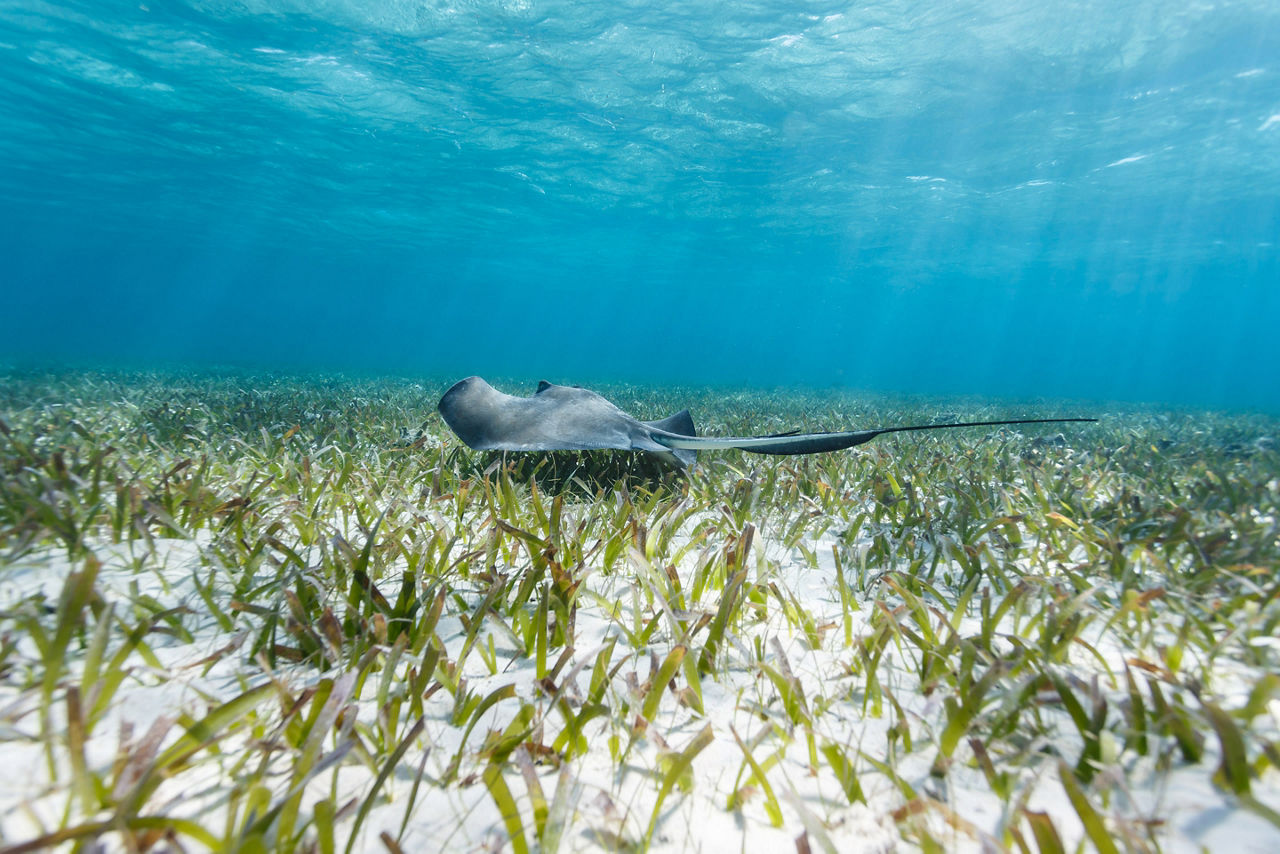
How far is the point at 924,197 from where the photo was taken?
26.5 m

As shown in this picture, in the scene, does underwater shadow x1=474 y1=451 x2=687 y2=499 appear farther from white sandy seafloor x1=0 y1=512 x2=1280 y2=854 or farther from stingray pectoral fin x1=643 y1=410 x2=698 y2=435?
white sandy seafloor x1=0 y1=512 x2=1280 y2=854

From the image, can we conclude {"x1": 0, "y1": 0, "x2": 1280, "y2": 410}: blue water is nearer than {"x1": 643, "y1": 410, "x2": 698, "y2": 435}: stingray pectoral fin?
No

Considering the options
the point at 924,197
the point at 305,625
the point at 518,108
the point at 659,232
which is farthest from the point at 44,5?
the point at 924,197

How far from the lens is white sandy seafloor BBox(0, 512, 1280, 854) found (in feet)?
3.23

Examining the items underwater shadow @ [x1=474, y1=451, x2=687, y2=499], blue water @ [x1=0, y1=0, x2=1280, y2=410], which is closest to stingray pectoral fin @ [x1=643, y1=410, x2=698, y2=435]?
underwater shadow @ [x1=474, y1=451, x2=687, y2=499]

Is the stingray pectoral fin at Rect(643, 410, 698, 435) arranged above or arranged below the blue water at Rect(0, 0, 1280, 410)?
below

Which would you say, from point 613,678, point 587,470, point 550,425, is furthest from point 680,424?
point 613,678

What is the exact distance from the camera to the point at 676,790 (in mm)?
1152

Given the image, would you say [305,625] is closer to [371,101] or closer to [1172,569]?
[1172,569]

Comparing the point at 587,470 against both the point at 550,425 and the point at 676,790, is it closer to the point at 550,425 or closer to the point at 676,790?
the point at 550,425

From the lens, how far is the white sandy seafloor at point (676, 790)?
985 mm

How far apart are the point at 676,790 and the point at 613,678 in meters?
0.39

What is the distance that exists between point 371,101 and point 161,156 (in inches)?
524

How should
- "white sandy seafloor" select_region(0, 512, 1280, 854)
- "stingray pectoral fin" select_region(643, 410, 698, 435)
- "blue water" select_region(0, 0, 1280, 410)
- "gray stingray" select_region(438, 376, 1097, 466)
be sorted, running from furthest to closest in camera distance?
"blue water" select_region(0, 0, 1280, 410), "stingray pectoral fin" select_region(643, 410, 698, 435), "gray stingray" select_region(438, 376, 1097, 466), "white sandy seafloor" select_region(0, 512, 1280, 854)
